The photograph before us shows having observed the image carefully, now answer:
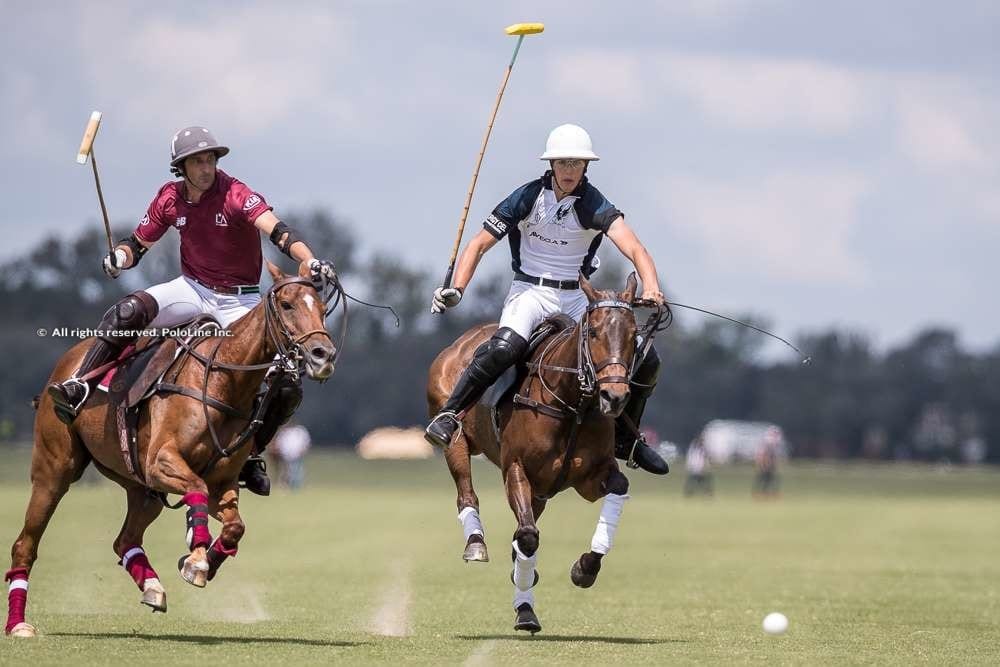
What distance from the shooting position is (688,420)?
12762 centimetres

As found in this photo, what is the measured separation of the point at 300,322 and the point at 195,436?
1.15 m

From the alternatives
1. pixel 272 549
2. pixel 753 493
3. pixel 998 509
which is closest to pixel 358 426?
pixel 753 493

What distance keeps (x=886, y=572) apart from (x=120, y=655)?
14.8m

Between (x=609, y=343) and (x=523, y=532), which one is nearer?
(x=609, y=343)

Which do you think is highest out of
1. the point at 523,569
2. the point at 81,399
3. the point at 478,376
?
the point at 478,376

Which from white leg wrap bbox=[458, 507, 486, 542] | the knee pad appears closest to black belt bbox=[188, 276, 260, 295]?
the knee pad

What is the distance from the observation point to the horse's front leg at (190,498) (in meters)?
11.7

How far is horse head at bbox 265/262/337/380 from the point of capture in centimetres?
1162

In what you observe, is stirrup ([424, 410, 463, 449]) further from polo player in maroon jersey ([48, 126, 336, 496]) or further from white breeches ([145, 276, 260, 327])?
white breeches ([145, 276, 260, 327])

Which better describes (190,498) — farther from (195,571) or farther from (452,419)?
(452,419)

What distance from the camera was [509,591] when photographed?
19.5 metres

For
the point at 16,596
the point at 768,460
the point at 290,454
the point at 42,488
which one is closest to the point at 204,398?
the point at 42,488

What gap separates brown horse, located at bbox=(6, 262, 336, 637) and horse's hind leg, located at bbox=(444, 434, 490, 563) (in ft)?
5.67

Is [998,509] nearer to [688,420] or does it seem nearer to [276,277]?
[276,277]
